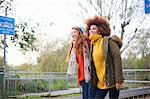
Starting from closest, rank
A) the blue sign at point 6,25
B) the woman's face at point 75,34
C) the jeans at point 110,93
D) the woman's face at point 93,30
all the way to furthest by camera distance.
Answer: the jeans at point 110,93 < the woman's face at point 93,30 < the woman's face at point 75,34 < the blue sign at point 6,25

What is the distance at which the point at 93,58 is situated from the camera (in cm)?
453

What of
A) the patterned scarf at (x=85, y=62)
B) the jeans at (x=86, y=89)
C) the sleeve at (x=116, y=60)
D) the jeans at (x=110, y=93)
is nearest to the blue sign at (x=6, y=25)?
the patterned scarf at (x=85, y=62)

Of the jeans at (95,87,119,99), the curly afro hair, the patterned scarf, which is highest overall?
the curly afro hair

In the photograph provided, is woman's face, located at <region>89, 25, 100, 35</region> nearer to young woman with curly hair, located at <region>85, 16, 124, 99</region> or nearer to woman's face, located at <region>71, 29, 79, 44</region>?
young woman with curly hair, located at <region>85, 16, 124, 99</region>

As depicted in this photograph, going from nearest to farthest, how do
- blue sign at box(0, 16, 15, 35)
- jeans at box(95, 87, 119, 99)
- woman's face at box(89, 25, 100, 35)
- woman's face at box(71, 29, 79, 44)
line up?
jeans at box(95, 87, 119, 99)
woman's face at box(89, 25, 100, 35)
woman's face at box(71, 29, 79, 44)
blue sign at box(0, 16, 15, 35)

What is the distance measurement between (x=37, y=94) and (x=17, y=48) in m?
2.46

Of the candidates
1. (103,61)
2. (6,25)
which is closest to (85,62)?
(103,61)

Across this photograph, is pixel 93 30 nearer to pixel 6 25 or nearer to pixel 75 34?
pixel 75 34

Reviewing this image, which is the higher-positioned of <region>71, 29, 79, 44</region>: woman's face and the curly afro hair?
the curly afro hair

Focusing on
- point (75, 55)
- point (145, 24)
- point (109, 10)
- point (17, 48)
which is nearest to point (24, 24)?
point (17, 48)

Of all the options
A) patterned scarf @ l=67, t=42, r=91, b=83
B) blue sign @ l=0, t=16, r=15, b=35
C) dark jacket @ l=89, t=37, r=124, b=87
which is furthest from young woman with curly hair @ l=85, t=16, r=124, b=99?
blue sign @ l=0, t=16, r=15, b=35

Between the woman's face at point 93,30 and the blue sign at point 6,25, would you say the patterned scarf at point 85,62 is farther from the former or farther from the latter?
the blue sign at point 6,25

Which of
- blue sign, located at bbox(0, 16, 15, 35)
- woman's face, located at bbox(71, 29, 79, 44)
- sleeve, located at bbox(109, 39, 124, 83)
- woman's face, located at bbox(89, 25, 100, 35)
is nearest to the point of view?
sleeve, located at bbox(109, 39, 124, 83)

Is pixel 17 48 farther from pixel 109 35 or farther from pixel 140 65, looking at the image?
pixel 109 35
